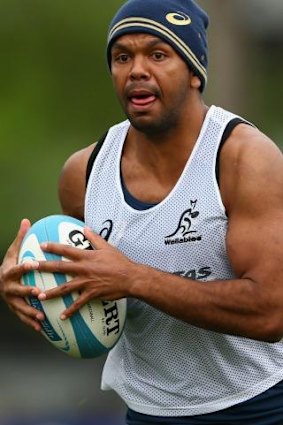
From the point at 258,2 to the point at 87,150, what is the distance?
21.6 ft

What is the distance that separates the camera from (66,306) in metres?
6.37

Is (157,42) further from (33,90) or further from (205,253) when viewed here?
(33,90)

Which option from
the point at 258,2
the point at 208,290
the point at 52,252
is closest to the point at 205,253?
the point at 208,290

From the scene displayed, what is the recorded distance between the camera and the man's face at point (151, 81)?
6457mm

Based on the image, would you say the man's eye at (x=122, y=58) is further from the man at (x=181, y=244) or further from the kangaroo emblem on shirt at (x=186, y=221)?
the kangaroo emblem on shirt at (x=186, y=221)

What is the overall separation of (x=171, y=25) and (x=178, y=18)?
78mm

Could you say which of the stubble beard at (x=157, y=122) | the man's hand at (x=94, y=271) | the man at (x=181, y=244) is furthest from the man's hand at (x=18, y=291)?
the stubble beard at (x=157, y=122)

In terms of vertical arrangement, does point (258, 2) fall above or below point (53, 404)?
above

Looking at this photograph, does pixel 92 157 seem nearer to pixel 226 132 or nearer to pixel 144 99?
pixel 144 99

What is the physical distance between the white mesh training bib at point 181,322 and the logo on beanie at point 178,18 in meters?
0.38

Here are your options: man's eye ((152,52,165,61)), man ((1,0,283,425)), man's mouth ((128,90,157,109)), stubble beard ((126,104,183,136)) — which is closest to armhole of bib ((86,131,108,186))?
man ((1,0,283,425))

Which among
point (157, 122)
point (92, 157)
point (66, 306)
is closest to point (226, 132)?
point (157, 122)

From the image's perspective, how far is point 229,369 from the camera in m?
6.58

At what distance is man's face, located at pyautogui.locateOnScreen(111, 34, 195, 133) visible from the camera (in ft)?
21.2
